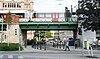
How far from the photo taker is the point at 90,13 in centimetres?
4878

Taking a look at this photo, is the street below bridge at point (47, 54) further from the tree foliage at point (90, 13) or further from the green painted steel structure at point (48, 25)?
the green painted steel structure at point (48, 25)

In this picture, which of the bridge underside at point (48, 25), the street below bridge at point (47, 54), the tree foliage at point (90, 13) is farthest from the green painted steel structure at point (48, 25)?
the street below bridge at point (47, 54)

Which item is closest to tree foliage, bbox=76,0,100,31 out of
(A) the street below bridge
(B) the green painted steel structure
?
(A) the street below bridge

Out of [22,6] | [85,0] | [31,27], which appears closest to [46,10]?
[22,6]

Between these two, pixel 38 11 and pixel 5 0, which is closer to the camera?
pixel 38 11

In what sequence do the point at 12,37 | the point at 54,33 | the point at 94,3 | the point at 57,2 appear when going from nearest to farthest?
the point at 94,3 → the point at 12,37 → the point at 57,2 → the point at 54,33

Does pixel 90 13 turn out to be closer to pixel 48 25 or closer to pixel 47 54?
pixel 47 54

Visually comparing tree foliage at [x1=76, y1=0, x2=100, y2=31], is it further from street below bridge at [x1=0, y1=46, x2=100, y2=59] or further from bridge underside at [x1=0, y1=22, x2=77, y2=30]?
bridge underside at [x1=0, y1=22, x2=77, y2=30]

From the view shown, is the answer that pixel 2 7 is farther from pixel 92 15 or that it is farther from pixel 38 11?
pixel 92 15

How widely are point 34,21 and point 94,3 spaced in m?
36.4

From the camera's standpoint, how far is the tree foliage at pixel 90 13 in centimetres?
4822

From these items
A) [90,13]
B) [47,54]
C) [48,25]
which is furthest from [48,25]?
[47,54]

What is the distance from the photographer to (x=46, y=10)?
424 feet

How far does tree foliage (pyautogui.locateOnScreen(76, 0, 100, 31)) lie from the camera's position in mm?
48219
